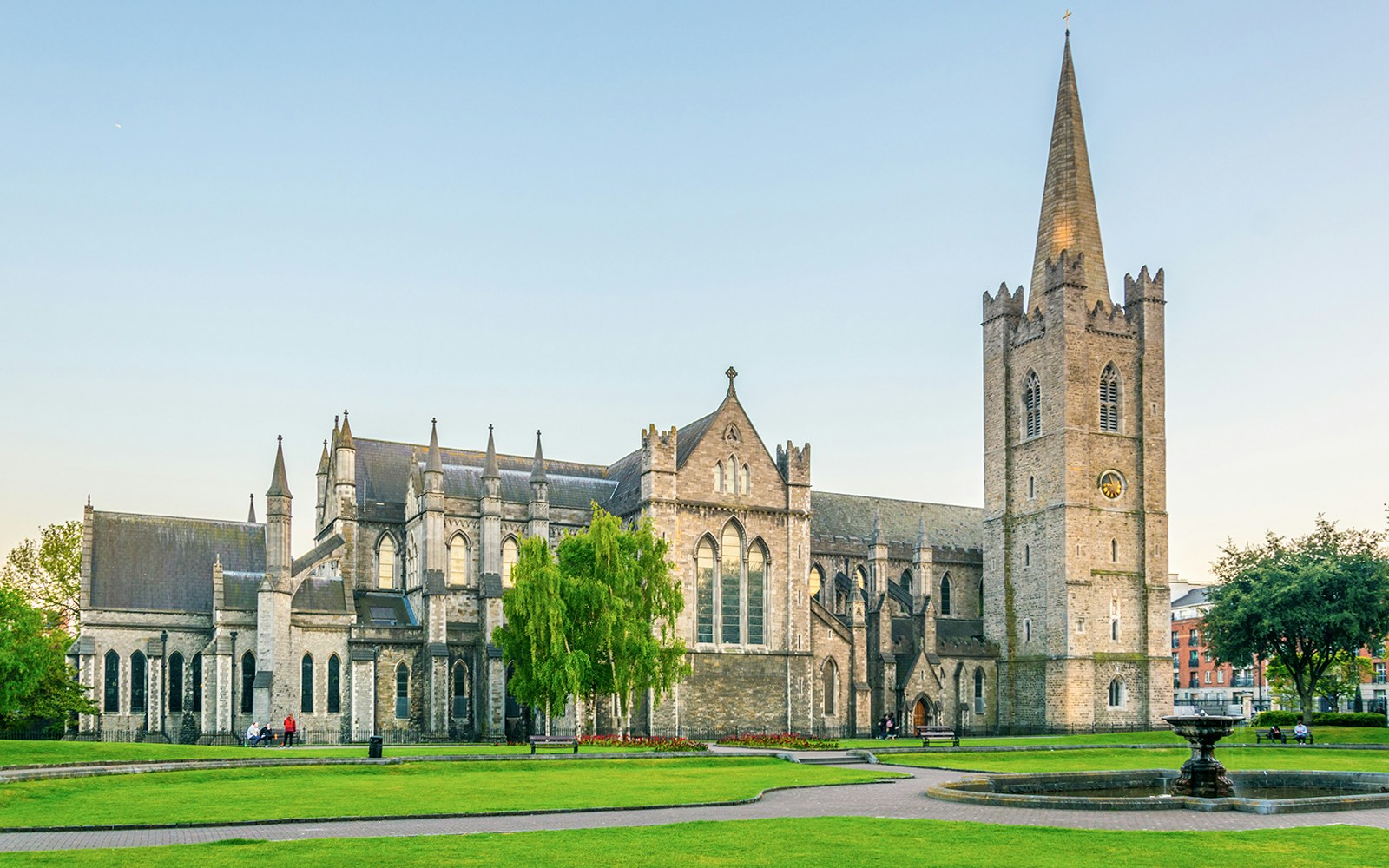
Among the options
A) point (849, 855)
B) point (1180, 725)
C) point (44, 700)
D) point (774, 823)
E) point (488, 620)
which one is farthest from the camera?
point (488, 620)

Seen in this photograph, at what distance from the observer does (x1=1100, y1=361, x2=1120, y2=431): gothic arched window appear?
248ft

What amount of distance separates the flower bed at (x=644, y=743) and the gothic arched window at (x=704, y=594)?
42.4 feet

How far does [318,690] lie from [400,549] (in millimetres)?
10550

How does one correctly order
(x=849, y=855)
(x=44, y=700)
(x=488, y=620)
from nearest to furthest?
(x=849, y=855)
(x=44, y=700)
(x=488, y=620)

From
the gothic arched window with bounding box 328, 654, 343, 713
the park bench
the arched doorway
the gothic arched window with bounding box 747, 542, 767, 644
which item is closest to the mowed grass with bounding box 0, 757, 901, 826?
the park bench

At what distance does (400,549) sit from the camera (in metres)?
69.9

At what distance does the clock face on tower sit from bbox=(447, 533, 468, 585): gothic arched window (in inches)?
1402

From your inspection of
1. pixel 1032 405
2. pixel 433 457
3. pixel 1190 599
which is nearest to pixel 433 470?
pixel 433 457

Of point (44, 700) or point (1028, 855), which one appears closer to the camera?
point (1028, 855)

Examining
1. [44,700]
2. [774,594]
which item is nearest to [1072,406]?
[774,594]

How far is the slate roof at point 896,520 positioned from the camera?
81.8 metres

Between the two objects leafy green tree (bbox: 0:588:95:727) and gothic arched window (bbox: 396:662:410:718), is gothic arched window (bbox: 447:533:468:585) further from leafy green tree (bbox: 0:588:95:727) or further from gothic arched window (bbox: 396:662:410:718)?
leafy green tree (bbox: 0:588:95:727)

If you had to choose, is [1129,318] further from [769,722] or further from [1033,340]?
[769,722]

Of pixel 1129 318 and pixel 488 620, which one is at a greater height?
pixel 1129 318
